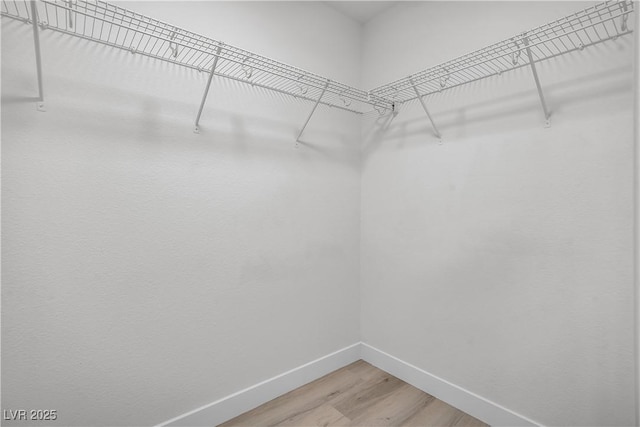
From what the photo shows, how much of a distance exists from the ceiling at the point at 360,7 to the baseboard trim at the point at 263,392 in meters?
2.28

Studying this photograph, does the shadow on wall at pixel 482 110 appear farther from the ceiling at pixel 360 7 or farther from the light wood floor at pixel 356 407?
the light wood floor at pixel 356 407

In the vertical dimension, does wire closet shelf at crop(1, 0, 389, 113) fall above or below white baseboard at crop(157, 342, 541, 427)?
above

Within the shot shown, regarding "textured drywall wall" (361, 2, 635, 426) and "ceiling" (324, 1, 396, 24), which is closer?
"textured drywall wall" (361, 2, 635, 426)

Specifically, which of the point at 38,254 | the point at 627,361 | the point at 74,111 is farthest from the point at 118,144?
the point at 627,361

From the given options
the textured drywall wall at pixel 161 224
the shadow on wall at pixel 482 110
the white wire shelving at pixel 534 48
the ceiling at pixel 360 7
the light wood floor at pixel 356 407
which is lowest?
the light wood floor at pixel 356 407

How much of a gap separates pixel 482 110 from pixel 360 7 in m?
1.10

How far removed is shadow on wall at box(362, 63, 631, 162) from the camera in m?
1.27

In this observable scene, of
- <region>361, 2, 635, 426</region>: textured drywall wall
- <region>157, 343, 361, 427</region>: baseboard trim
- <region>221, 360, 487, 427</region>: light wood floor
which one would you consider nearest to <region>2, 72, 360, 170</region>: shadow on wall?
<region>361, 2, 635, 426</region>: textured drywall wall

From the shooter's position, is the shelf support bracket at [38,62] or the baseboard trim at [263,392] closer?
the shelf support bracket at [38,62]

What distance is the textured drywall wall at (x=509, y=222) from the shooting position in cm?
125

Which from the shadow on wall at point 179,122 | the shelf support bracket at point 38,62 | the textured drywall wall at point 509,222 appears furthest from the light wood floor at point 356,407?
the shelf support bracket at point 38,62

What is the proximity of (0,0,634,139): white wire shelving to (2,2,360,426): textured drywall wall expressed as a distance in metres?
0.07

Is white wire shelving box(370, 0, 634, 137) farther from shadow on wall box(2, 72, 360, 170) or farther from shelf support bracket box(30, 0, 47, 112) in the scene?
shelf support bracket box(30, 0, 47, 112)

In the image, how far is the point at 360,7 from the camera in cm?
207
